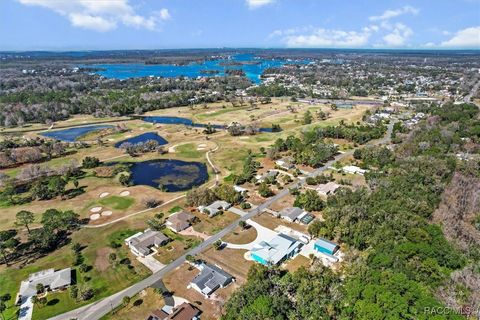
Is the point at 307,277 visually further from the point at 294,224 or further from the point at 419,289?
the point at 294,224

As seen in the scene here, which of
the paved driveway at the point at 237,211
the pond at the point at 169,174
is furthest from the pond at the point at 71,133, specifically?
the paved driveway at the point at 237,211

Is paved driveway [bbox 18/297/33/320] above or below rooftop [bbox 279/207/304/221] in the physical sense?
below

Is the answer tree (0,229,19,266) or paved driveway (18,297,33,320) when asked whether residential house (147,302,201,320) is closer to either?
paved driveway (18,297,33,320)

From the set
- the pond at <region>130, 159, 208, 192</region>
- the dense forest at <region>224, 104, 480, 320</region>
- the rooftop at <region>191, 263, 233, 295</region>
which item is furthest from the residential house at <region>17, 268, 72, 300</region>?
the pond at <region>130, 159, 208, 192</region>

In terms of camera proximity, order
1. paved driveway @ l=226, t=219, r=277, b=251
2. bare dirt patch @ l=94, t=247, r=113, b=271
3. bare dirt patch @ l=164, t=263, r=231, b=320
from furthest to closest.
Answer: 1. paved driveway @ l=226, t=219, r=277, b=251
2. bare dirt patch @ l=94, t=247, r=113, b=271
3. bare dirt patch @ l=164, t=263, r=231, b=320

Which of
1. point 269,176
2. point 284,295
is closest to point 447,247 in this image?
point 284,295

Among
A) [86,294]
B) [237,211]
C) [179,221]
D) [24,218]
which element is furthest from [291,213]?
[24,218]

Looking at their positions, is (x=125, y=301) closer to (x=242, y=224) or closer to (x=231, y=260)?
(x=231, y=260)
